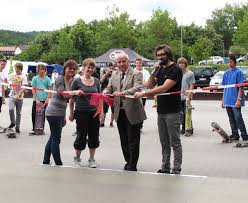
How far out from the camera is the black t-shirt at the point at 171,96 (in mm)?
6883

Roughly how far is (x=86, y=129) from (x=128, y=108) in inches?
30.1

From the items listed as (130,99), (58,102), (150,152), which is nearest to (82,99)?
(58,102)

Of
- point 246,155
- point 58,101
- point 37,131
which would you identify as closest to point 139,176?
point 58,101

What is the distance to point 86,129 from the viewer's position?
299 inches

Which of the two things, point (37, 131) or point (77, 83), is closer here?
point (77, 83)

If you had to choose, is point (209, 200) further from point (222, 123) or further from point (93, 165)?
point (222, 123)

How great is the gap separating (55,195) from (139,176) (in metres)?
1.43

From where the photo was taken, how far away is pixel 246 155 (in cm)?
887

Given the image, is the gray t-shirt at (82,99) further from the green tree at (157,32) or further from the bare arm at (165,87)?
the green tree at (157,32)

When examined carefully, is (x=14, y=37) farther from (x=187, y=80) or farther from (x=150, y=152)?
(x=150, y=152)

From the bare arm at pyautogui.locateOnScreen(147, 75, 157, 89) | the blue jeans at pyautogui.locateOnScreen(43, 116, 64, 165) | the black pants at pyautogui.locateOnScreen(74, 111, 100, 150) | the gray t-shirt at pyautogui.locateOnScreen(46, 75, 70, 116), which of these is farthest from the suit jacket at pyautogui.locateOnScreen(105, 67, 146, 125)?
the blue jeans at pyautogui.locateOnScreen(43, 116, 64, 165)

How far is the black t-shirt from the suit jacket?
41cm

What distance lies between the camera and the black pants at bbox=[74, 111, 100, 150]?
24.7 feet

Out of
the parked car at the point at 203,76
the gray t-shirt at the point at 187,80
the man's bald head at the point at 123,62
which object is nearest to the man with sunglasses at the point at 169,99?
the man's bald head at the point at 123,62
